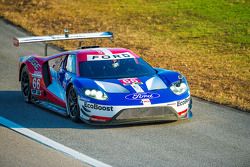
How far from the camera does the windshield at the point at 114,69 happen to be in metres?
13.4

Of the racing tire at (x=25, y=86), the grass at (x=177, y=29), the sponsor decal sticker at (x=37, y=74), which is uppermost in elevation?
the sponsor decal sticker at (x=37, y=74)

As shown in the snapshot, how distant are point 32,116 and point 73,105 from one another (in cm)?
97

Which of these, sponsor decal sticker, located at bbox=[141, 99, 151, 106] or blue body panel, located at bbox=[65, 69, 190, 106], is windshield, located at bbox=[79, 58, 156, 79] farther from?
sponsor decal sticker, located at bbox=[141, 99, 151, 106]

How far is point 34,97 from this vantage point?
14.9m

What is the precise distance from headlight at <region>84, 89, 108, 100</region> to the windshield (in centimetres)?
72

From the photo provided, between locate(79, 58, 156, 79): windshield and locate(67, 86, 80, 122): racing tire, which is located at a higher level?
locate(79, 58, 156, 79): windshield

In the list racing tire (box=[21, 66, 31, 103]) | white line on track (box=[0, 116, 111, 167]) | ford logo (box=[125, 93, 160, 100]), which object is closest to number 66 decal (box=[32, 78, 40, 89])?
racing tire (box=[21, 66, 31, 103])

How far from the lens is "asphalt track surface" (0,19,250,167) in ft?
33.4

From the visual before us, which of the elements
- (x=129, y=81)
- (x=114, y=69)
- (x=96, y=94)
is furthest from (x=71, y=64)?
(x=96, y=94)

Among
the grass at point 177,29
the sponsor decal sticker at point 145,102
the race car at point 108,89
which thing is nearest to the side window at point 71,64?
the race car at point 108,89

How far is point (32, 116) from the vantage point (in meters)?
13.6

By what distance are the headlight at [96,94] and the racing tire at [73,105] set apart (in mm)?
349

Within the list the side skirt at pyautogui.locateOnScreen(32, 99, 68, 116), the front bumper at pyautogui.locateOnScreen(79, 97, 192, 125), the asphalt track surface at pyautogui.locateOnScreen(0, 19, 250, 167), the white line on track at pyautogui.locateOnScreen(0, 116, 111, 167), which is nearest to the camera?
the white line on track at pyautogui.locateOnScreen(0, 116, 111, 167)

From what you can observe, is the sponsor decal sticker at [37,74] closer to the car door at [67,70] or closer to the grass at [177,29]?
the car door at [67,70]
